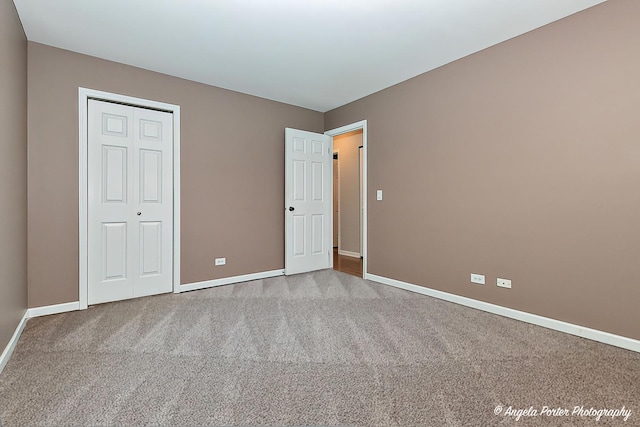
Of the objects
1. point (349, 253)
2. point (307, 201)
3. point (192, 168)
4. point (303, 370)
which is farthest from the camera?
point (349, 253)

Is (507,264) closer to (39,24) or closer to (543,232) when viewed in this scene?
(543,232)

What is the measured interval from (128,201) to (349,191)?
410 cm

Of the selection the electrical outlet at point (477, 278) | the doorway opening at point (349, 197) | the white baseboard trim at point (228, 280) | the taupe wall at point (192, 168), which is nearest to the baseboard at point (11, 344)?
the taupe wall at point (192, 168)

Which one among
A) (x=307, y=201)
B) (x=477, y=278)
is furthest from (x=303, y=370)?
(x=307, y=201)

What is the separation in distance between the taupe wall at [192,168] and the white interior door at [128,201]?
0.49ft

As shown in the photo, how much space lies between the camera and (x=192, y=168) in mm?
3646

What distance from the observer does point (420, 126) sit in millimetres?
3486

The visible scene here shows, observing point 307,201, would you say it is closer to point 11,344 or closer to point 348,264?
point 348,264

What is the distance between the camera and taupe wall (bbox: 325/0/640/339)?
7.14 feet

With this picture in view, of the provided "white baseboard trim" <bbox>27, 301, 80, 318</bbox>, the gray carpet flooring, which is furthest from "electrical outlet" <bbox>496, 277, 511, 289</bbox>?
"white baseboard trim" <bbox>27, 301, 80, 318</bbox>

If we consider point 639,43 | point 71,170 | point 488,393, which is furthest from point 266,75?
point 488,393

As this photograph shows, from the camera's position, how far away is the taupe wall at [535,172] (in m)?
2.18

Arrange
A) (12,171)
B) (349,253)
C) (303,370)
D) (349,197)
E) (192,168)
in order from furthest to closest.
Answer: (349,197) < (349,253) < (192,168) < (12,171) < (303,370)

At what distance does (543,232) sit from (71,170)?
4.30 meters
